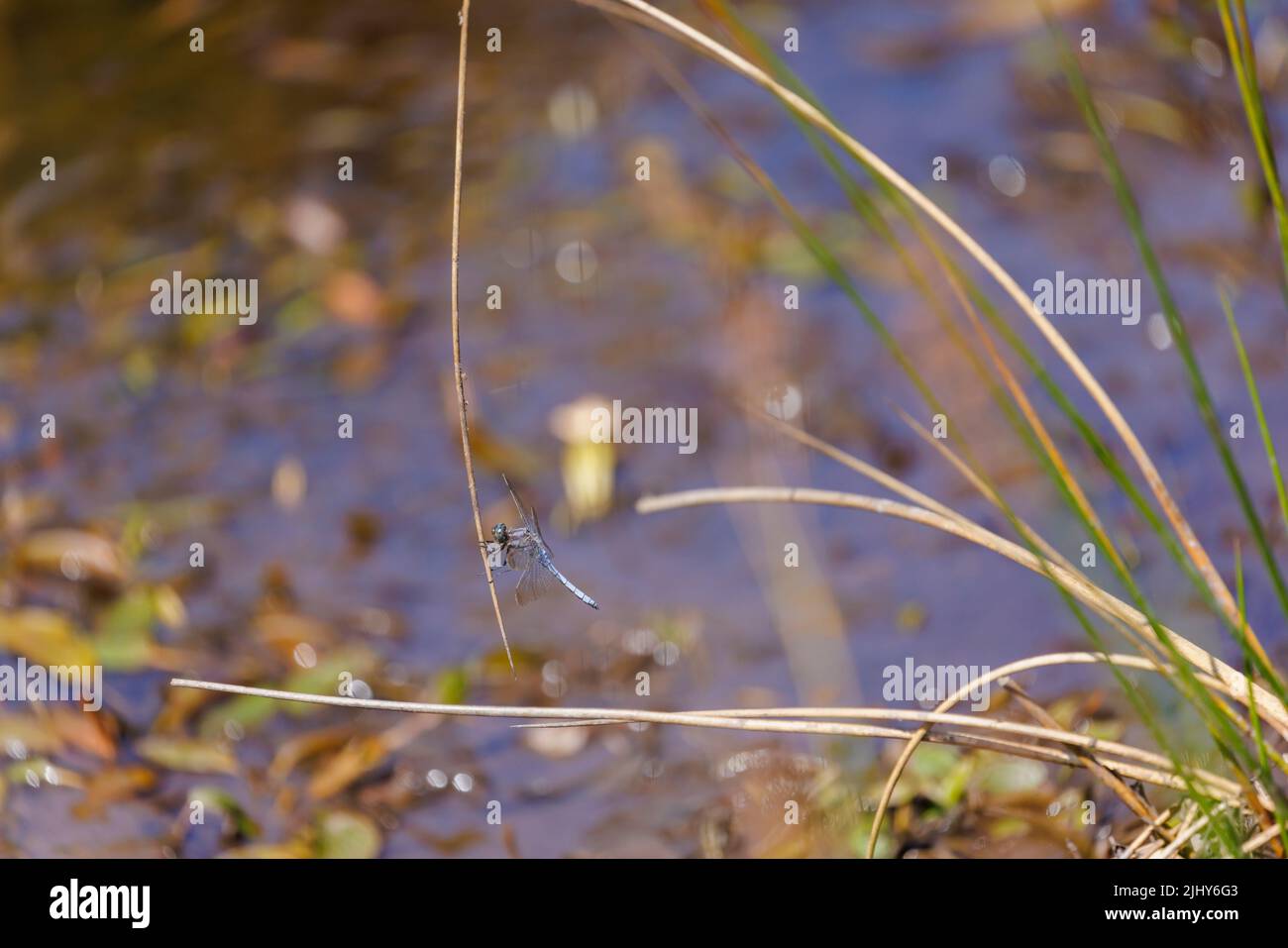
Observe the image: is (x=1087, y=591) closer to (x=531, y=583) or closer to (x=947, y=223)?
(x=947, y=223)

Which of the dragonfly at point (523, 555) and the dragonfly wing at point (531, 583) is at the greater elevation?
the dragonfly at point (523, 555)

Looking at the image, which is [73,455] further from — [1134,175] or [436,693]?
[1134,175]

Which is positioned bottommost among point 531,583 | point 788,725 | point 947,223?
point 788,725

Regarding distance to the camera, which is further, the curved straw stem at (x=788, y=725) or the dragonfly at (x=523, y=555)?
the dragonfly at (x=523, y=555)

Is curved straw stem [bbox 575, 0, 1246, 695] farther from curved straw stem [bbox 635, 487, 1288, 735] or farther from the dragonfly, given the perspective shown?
the dragonfly

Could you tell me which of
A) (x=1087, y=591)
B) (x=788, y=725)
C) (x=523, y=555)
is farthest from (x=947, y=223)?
(x=523, y=555)

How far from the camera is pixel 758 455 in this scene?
6.15 ft

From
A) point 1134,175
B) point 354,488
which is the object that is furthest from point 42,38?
point 1134,175

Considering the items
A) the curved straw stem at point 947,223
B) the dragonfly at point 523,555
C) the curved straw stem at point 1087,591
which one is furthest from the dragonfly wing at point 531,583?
the curved straw stem at point 947,223

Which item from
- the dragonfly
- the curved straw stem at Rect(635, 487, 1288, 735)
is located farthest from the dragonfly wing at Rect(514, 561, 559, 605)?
the curved straw stem at Rect(635, 487, 1288, 735)

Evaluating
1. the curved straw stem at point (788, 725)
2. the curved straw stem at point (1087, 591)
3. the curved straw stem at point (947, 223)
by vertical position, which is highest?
the curved straw stem at point (947, 223)

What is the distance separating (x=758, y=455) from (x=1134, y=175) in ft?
3.16

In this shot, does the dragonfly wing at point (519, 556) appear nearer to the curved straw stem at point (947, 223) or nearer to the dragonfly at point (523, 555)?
the dragonfly at point (523, 555)

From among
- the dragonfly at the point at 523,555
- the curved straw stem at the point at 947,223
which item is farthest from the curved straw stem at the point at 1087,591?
the dragonfly at the point at 523,555
